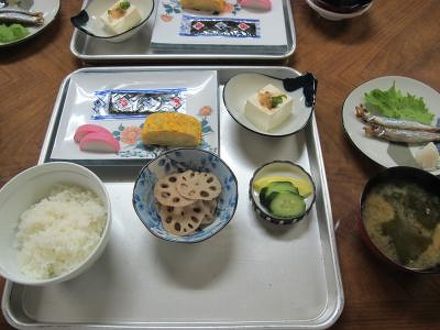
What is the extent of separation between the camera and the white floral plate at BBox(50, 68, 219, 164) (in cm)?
104

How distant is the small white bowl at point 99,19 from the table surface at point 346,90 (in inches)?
3.1

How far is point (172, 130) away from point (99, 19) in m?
0.62

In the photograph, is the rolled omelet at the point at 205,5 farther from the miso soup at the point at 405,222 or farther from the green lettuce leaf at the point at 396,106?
the miso soup at the point at 405,222

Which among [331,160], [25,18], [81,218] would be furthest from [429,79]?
[25,18]

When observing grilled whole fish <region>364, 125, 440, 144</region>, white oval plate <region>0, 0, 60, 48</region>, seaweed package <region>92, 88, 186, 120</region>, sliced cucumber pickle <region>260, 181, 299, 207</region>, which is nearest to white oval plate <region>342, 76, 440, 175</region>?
grilled whole fish <region>364, 125, 440, 144</region>

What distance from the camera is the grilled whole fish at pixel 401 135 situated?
3.57 feet

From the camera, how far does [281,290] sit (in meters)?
0.88

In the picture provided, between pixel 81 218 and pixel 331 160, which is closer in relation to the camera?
pixel 81 218

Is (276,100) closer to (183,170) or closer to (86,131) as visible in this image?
(183,170)

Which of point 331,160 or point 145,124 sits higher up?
point 145,124

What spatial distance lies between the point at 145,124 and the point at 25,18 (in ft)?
2.20

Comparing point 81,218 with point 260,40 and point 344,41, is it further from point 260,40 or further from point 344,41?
point 344,41

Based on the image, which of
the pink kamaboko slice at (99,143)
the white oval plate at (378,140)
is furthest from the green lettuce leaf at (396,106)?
the pink kamaboko slice at (99,143)

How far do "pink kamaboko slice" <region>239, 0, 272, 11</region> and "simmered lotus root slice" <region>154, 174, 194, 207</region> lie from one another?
78 cm
